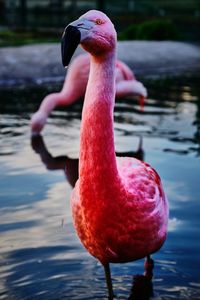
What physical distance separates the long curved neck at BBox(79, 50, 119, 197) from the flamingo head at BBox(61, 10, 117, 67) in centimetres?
8

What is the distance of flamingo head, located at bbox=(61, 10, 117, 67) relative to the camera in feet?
10.0

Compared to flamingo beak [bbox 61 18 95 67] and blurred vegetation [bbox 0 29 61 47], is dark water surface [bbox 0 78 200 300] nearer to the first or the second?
flamingo beak [bbox 61 18 95 67]

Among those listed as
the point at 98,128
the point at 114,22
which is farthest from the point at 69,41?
the point at 114,22

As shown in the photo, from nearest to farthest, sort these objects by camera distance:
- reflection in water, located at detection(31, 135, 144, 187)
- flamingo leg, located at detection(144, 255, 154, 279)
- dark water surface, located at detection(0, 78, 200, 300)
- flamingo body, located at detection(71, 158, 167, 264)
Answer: flamingo body, located at detection(71, 158, 167, 264)
dark water surface, located at detection(0, 78, 200, 300)
flamingo leg, located at detection(144, 255, 154, 279)
reflection in water, located at detection(31, 135, 144, 187)

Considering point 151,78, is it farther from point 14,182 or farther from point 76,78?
point 14,182

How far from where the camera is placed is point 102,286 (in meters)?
4.45

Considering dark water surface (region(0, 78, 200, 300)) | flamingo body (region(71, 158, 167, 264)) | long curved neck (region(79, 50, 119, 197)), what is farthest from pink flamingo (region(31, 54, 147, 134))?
long curved neck (region(79, 50, 119, 197))

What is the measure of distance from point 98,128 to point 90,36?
1.63 ft

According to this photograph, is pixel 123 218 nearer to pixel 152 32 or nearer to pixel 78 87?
pixel 78 87

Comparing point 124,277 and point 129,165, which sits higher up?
point 129,165

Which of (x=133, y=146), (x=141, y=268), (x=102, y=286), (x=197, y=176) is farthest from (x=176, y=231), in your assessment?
(x=133, y=146)

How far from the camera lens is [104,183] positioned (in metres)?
3.46

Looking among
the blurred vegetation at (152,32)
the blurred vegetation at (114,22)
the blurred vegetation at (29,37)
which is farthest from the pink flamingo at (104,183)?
the blurred vegetation at (152,32)

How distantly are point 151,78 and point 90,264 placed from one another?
11782 millimetres
